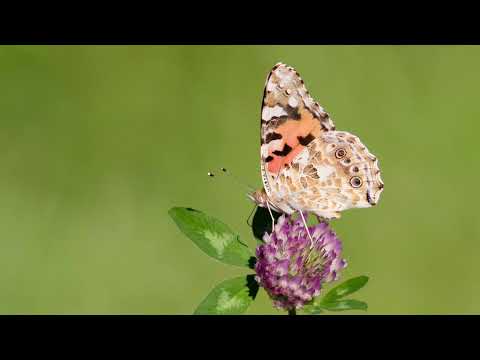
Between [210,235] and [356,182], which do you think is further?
[356,182]

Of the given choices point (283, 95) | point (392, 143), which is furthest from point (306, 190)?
point (392, 143)

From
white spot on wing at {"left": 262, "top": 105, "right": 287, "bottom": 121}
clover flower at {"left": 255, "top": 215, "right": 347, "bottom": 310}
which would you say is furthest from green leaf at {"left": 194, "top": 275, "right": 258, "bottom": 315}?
white spot on wing at {"left": 262, "top": 105, "right": 287, "bottom": 121}

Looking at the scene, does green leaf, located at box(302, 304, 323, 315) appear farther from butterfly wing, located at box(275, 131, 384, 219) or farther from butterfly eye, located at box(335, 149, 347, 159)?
butterfly eye, located at box(335, 149, 347, 159)

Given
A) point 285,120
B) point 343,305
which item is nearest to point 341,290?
point 343,305

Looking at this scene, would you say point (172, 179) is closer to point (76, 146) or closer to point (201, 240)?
point (76, 146)

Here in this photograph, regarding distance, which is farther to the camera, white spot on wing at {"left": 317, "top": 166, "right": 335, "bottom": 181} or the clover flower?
white spot on wing at {"left": 317, "top": 166, "right": 335, "bottom": 181}

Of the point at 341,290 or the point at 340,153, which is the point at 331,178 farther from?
the point at 341,290

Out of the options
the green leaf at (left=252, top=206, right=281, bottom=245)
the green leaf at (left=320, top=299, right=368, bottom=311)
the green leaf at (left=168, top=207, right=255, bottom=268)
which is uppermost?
the green leaf at (left=252, top=206, right=281, bottom=245)
